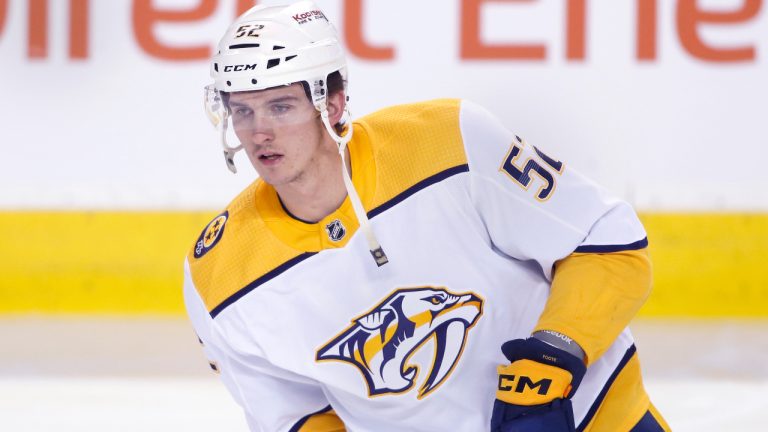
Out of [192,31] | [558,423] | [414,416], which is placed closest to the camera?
[558,423]

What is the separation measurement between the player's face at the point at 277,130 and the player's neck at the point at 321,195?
34mm

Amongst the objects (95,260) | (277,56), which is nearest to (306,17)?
(277,56)

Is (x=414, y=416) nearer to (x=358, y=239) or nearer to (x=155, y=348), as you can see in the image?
(x=358, y=239)

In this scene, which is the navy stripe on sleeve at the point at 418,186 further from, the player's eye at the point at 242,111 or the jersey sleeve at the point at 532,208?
the player's eye at the point at 242,111

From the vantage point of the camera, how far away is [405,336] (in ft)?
5.88

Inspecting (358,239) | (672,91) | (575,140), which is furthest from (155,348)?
(358,239)

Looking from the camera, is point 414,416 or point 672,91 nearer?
point 414,416

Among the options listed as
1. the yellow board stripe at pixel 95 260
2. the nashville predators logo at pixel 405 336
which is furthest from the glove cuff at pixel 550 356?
the yellow board stripe at pixel 95 260

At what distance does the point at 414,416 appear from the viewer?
186 centimetres

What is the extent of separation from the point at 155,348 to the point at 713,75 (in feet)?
6.01

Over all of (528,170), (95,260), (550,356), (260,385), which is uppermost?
(528,170)

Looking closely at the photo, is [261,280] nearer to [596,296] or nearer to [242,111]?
[242,111]

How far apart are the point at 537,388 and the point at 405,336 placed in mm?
265

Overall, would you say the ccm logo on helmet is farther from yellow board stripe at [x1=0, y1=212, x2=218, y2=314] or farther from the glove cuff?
yellow board stripe at [x1=0, y1=212, x2=218, y2=314]
